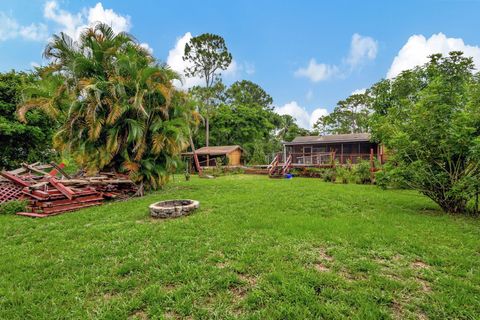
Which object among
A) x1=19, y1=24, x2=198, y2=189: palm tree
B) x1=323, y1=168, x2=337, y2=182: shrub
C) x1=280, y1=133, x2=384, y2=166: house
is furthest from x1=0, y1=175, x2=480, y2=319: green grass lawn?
x1=280, y1=133, x2=384, y2=166: house

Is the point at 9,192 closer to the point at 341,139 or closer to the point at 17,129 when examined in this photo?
the point at 17,129

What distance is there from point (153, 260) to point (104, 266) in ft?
2.12

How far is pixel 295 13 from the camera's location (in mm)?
12508

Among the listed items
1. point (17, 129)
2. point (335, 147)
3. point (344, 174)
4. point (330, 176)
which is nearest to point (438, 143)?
point (344, 174)

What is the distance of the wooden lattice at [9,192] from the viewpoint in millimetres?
7070

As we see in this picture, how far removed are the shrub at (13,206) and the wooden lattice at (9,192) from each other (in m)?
0.35

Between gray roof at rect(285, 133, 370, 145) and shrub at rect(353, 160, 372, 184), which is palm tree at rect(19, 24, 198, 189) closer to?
shrub at rect(353, 160, 372, 184)

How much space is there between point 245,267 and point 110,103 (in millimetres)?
8235

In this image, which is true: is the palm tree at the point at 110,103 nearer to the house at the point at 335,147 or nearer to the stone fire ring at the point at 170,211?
the stone fire ring at the point at 170,211

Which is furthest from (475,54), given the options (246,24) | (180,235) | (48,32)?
(48,32)

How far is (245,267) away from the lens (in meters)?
3.07

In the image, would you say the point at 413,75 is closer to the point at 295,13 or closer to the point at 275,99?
the point at 295,13

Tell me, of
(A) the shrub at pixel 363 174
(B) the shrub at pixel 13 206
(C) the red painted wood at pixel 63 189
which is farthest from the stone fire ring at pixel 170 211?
(A) the shrub at pixel 363 174

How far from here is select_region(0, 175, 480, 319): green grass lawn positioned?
7.56 feet
